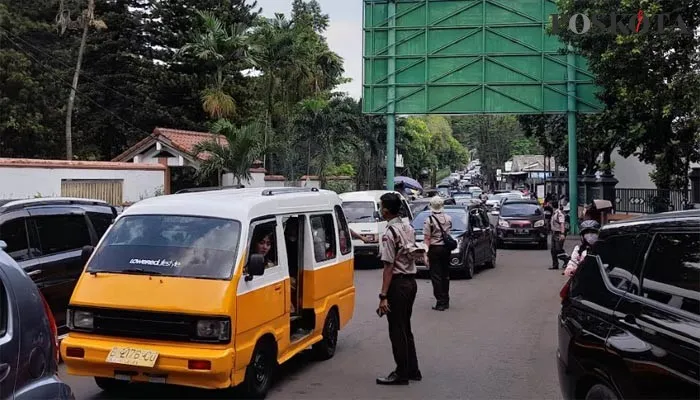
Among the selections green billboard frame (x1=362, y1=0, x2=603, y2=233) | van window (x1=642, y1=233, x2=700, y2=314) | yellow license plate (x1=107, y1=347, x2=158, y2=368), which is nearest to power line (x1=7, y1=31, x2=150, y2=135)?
green billboard frame (x1=362, y1=0, x2=603, y2=233)

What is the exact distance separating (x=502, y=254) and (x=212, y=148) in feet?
33.5

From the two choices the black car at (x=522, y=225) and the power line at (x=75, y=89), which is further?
the power line at (x=75, y=89)

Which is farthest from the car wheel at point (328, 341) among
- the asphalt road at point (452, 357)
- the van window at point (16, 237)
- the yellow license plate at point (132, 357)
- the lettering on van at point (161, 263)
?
the van window at point (16, 237)

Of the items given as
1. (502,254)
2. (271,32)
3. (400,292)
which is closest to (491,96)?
(502,254)

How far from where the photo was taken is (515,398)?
22.8 ft

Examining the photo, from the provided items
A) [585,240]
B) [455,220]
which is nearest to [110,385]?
[585,240]

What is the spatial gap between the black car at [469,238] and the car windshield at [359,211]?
80.0 inches

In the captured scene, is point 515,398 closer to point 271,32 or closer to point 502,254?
point 502,254

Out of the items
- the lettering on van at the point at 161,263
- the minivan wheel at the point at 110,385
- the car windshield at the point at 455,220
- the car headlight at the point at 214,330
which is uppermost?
the lettering on van at the point at 161,263

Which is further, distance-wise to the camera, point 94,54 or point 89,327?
point 94,54

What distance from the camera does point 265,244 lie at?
284 inches

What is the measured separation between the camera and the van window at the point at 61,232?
28.3 ft

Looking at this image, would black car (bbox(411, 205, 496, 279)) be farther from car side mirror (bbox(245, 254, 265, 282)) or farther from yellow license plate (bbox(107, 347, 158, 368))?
yellow license plate (bbox(107, 347, 158, 368))

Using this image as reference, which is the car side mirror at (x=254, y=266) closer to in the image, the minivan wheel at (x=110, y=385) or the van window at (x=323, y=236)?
the minivan wheel at (x=110, y=385)
